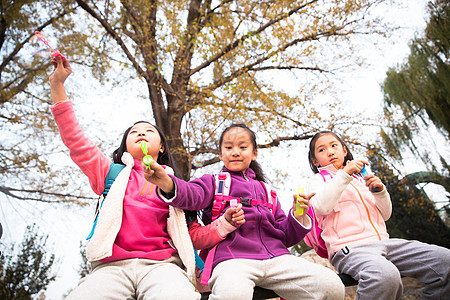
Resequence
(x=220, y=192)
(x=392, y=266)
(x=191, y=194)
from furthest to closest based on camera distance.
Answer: (x=220, y=192), (x=191, y=194), (x=392, y=266)

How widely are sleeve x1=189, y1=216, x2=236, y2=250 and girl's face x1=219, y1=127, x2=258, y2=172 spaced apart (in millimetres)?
459

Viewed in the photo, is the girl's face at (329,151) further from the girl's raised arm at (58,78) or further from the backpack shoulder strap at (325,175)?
the girl's raised arm at (58,78)

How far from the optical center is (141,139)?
1975 millimetres

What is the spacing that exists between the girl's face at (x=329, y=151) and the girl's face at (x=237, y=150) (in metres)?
0.57

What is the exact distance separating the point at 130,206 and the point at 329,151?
146cm

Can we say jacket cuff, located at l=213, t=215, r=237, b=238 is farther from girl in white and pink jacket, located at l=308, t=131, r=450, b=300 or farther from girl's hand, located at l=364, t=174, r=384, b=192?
girl's hand, located at l=364, t=174, r=384, b=192

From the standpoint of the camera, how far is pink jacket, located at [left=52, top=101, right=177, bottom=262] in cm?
160

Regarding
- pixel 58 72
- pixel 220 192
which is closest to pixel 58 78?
pixel 58 72

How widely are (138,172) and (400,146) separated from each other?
6.97 metres

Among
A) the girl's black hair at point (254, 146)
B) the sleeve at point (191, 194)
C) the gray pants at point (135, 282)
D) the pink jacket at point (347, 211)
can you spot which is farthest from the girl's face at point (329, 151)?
the gray pants at point (135, 282)

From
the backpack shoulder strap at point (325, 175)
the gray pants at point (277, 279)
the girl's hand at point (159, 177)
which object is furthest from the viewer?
the backpack shoulder strap at point (325, 175)

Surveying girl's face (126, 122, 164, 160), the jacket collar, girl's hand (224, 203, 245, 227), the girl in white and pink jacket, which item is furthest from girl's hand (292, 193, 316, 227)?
girl's face (126, 122, 164, 160)

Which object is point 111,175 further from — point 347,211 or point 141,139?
point 347,211

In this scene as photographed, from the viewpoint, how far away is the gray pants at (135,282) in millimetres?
1252
